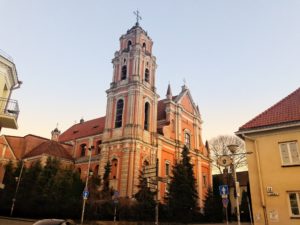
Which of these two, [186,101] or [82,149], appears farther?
[186,101]

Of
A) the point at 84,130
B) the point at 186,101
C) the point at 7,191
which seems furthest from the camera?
the point at 84,130

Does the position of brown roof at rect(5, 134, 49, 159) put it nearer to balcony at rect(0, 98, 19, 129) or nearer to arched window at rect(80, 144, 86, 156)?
arched window at rect(80, 144, 86, 156)

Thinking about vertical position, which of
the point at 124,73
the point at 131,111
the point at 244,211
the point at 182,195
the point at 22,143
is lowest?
the point at 244,211

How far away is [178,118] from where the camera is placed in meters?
42.2

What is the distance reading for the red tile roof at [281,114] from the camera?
15188 mm

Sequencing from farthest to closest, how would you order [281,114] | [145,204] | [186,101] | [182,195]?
[186,101], [182,195], [145,204], [281,114]

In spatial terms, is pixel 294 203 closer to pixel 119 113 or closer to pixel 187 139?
pixel 119 113

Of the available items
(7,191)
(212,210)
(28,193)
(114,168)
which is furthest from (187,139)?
(7,191)

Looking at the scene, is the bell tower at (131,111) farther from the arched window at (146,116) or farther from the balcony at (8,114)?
the balcony at (8,114)

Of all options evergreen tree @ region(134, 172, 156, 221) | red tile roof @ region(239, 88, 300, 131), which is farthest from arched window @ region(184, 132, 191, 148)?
red tile roof @ region(239, 88, 300, 131)

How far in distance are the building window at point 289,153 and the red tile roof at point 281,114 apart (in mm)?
1221

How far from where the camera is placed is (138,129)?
34500mm

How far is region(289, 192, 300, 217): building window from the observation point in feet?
44.3

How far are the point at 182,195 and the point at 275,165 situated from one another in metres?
17.3
